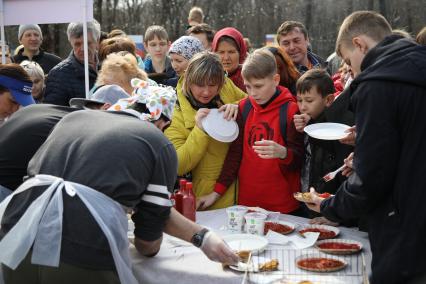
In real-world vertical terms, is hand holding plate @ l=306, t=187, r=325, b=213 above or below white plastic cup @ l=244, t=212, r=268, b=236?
above

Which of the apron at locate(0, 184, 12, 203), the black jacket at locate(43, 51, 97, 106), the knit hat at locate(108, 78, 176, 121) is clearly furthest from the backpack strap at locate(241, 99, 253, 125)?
the black jacket at locate(43, 51, 97, 106)

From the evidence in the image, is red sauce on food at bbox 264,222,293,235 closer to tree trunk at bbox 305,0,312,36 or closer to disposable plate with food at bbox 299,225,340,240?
disposable plate with food at bbox 299,225,340,240

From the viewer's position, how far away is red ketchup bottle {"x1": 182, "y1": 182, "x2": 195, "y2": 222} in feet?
8.87

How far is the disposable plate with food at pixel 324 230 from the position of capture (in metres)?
2.49

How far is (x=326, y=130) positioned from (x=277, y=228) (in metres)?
0.57

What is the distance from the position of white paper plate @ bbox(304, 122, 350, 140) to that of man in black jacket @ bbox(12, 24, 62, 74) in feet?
14.0

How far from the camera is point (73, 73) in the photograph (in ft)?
15.1

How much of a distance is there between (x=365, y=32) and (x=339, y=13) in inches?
463

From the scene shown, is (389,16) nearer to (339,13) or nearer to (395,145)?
(339,13)

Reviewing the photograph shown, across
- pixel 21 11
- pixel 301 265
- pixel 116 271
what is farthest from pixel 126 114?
pixel 21 11

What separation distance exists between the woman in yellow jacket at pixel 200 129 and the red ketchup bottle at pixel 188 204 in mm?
326

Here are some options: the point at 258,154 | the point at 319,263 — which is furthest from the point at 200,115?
the point at 319,263

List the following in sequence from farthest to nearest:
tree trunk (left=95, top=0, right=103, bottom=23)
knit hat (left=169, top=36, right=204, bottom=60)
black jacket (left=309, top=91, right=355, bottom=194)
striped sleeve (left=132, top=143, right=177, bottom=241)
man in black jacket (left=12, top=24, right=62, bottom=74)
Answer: tree trunk (left=95, top=0, right=103, bottom=23), man in black jacket (left=12, top=24, right=62, bottom=74), knit hat (left=169, top=36, right=204, bottom=60), black jacket (left=309, top=91, right=355, bottom=194), striped sleeve (left=132, top=143, right=177, bottom=241)

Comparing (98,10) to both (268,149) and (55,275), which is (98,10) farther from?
(55,275)
